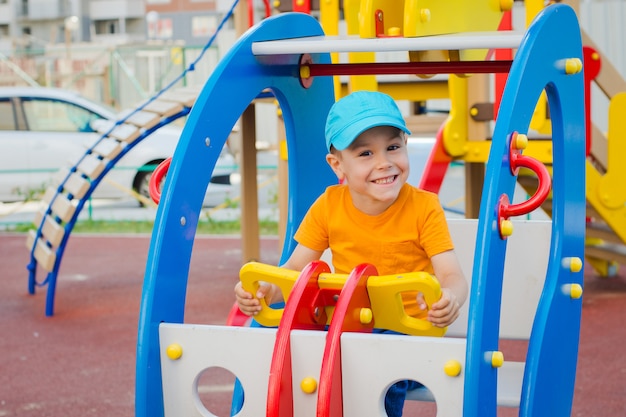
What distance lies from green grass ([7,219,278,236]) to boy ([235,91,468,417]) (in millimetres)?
5988

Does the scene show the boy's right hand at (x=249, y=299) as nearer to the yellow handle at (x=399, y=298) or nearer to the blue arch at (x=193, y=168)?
the blue arch at (x=193, y=168)

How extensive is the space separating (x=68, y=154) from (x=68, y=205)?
5084 mm

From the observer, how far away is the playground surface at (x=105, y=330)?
3939 mm

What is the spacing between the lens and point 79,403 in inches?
155

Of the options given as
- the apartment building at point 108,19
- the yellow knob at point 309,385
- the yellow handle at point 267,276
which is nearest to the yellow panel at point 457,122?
the yellow handle at point 267,276

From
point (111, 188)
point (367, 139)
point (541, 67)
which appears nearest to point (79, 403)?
point (367, 139)

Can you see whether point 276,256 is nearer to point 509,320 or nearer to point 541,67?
point 509,320

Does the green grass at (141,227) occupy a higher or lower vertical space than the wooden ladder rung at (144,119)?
lower

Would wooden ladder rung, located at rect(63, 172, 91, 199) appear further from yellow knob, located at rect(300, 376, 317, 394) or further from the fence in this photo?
the fence

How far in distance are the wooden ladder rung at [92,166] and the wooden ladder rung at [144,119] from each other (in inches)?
12.1

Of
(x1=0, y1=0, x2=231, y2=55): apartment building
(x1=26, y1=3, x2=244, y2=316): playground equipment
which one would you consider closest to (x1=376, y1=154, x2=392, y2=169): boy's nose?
(x1=26, y1=3, x2=244, y2=316): playground equipment

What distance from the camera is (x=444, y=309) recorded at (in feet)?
7.27

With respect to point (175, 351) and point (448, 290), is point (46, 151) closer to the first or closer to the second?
point (175, 351)

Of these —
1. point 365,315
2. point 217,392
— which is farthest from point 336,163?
point 217,392
